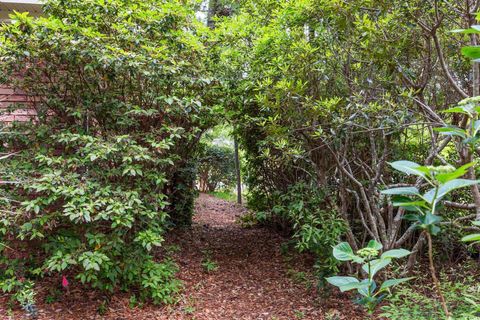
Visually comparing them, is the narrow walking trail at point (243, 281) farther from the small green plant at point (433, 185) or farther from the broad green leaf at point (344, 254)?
the small green plant at point (433, 185)

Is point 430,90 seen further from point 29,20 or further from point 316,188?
point 29,20

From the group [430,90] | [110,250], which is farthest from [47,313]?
[430,90]

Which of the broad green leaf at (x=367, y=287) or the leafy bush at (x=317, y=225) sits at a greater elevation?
the broad green leaf at (x=367, y=287)

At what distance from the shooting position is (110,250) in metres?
3.48

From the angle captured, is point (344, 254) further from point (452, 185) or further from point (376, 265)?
point (452, 185)

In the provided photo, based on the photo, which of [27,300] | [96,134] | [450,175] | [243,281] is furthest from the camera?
[243,281]

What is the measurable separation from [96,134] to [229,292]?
242cm

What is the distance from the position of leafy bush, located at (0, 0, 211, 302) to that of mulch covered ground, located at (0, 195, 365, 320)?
219mm

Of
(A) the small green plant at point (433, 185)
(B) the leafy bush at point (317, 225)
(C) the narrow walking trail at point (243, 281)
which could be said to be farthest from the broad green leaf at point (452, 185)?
(C) the narrow walking trail at point (243, 281)

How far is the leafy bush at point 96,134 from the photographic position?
3.30 m

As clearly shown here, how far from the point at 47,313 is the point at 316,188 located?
124 inches

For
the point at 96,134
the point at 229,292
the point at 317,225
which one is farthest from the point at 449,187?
the point at 229,292

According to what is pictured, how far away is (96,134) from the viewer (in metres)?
3.78

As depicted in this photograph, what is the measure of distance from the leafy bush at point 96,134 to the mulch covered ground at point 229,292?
8.6 inches
